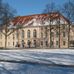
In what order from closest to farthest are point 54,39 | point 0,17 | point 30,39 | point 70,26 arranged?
point 0,17, point 70,26, point 54,39, point 30,39

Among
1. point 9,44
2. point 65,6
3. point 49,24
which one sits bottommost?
point 9,44

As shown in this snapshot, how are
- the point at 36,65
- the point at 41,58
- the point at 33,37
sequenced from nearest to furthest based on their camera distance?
1. the point at 36,65
2. the point at 41,58
3. the point at 33,37

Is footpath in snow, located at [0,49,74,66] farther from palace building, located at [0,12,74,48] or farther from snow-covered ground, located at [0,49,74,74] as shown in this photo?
palace building, located at [0,12,74,48]

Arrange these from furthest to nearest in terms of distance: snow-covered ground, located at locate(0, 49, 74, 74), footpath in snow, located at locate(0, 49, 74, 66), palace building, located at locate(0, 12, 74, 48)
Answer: palace building, located at locate(0, 12, 74, 48) → footpath in snow, located at locate(0, 49, 74, 66) → snow-covered ground, located at locate(0, 49, 74, 74)

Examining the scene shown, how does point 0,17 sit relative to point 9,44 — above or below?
above

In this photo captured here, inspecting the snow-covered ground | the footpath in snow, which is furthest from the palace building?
the snow-covered ground

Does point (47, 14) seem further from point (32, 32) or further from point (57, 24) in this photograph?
point (32, 32)

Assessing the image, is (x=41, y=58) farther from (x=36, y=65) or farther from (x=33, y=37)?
(x=33, y=37)

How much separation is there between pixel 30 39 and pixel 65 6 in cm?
4236

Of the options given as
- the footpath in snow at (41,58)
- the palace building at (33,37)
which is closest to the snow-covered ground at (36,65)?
the footpath in snow at (41,58)

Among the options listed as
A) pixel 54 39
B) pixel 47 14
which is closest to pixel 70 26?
pixel 47 14

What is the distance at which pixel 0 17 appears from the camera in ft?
200

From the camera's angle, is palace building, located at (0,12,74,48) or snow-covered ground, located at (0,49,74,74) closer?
snow-covered ground, located at (0,49,74,74)

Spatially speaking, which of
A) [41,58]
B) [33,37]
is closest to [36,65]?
[41,58]
